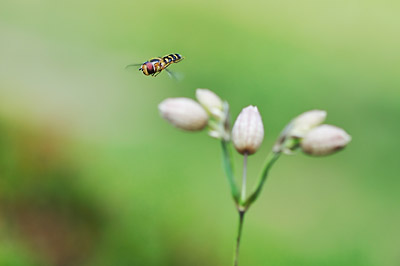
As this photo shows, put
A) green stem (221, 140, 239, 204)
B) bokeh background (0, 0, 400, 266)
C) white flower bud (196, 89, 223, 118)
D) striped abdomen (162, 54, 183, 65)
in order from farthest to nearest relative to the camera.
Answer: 1. bokeh background (0, 0, 400, 266)
2. striped abdomen (162, 54, 183, 65)
3. white flower bud (196, 89, 223, 118)
4. green stem (221, 140, 239, 204)

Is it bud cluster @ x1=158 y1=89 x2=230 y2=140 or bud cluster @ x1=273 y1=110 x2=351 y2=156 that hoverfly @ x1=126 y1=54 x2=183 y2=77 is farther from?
bud cluster @ x1=273 y1=110 x2=351 y2=156

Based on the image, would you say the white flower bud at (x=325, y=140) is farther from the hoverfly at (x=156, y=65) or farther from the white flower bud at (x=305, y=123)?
the hoverfly at (x=156, y=65)

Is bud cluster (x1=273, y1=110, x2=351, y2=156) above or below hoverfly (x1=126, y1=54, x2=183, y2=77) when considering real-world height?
below

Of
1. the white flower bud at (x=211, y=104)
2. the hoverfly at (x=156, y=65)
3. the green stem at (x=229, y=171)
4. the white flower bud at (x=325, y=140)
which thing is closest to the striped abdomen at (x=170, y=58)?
the hoverfly at (x=156, y=65)

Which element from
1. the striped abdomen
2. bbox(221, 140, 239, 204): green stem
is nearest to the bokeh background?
the striped abdomen

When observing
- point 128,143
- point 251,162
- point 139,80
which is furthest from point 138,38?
point 251,162

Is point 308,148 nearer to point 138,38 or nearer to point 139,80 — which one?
point 139,80
